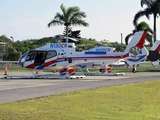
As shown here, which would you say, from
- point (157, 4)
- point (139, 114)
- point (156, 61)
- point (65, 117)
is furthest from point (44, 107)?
point (157, 4)

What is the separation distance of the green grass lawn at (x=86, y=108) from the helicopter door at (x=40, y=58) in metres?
14.7

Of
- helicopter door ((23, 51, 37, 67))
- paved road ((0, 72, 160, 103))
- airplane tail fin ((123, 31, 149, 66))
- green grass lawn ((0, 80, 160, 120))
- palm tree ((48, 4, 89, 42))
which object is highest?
palm tree ((48, 4, 89, 42))

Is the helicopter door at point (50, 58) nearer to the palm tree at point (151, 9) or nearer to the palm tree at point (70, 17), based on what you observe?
the palm tree at point (70, 17)

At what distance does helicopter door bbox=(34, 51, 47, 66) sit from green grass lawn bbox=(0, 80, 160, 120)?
14.7m

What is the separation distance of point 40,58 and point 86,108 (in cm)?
1839

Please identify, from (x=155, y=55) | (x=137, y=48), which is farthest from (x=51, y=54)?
(x=155, y=55)

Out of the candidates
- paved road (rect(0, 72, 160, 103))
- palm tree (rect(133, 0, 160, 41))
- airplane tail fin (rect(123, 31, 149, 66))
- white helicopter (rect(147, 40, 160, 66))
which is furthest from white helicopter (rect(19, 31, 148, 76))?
palm tree (rect(133, 0, 160, 41))

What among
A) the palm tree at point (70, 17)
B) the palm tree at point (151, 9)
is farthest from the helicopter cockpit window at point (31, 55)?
the palm tree at point (151, 9)

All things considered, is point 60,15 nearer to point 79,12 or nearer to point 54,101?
point 79,12

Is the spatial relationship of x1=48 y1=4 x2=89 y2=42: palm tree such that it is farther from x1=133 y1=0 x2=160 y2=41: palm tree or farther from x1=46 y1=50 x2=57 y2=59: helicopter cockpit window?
x1=46 y1=50 x2=57 y2=59: helicopter cockpit window

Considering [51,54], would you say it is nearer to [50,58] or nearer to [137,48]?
[50,58]

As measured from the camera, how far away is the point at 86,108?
11.7 meters

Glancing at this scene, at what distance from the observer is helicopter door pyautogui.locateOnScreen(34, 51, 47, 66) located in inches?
1165

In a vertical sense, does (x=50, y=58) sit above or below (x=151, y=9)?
below
